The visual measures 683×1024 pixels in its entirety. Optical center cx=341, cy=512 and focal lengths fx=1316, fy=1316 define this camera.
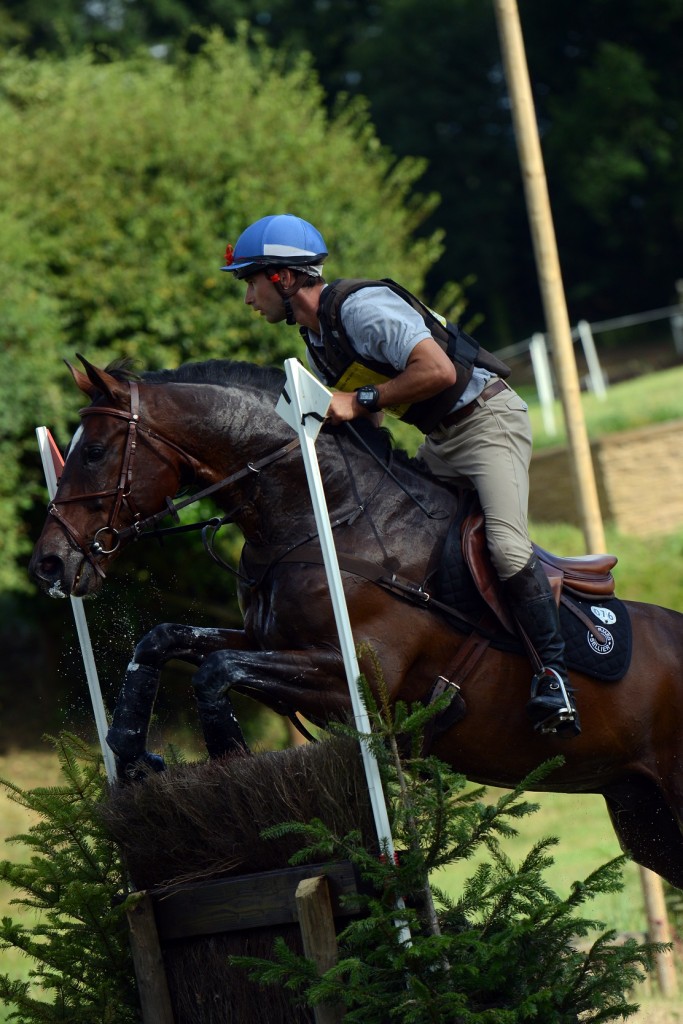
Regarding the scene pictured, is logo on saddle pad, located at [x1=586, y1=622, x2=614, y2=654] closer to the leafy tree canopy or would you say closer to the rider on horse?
the rider on horse

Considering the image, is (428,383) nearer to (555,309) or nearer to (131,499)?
(131,499)

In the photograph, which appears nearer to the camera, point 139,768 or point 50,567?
point 50,567

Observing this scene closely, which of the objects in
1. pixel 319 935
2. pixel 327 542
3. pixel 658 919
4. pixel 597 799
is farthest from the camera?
pixel 597 799

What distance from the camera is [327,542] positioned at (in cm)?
428

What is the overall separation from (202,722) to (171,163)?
10.7 m

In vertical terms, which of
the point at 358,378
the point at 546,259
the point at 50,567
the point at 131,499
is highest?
the point at 546,259

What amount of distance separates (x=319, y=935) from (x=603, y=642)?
1661mm

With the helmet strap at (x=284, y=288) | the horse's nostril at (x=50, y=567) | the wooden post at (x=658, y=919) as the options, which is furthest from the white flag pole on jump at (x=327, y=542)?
the wooden post at (x=658, y=919)

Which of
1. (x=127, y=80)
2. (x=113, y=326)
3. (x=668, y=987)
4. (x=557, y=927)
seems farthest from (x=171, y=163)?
(x=557, y=927)

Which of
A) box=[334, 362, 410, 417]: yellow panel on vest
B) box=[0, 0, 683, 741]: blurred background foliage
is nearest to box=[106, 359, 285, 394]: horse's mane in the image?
box=[334, 362, 410, 417]: yellow panel on vest

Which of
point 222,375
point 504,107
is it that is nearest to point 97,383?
point 222,375

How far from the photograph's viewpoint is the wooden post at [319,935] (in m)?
4.09

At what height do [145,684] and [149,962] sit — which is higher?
[145,684]

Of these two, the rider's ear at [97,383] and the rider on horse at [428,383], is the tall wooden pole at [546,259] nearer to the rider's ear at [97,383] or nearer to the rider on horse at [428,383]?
the rider on horse at [428,383]
